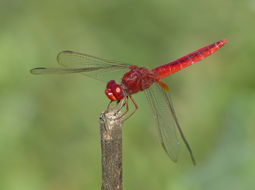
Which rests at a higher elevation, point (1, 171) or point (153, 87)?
point (153, 87)

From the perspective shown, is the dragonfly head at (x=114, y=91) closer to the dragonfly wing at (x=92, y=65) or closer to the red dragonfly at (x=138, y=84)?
the red dragonfly at (x=138, y=84)

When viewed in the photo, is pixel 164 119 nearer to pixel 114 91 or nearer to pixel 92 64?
pixel 114 91

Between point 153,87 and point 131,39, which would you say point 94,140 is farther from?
point 131,39

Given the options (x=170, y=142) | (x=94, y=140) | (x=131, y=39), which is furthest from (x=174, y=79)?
(x=170, y=142)

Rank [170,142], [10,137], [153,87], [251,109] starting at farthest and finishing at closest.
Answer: [10,137] → [251,109] → [153,87] → [170,142]

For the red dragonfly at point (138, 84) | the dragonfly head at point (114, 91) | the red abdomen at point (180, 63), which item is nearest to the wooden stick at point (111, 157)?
the red dragonfly at point (138, 84)

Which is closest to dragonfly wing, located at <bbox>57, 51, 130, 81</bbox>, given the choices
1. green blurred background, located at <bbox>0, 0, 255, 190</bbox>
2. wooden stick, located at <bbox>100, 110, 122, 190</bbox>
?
green blurred background, located at <bbox>0, 0, 255, 190</bbox>
